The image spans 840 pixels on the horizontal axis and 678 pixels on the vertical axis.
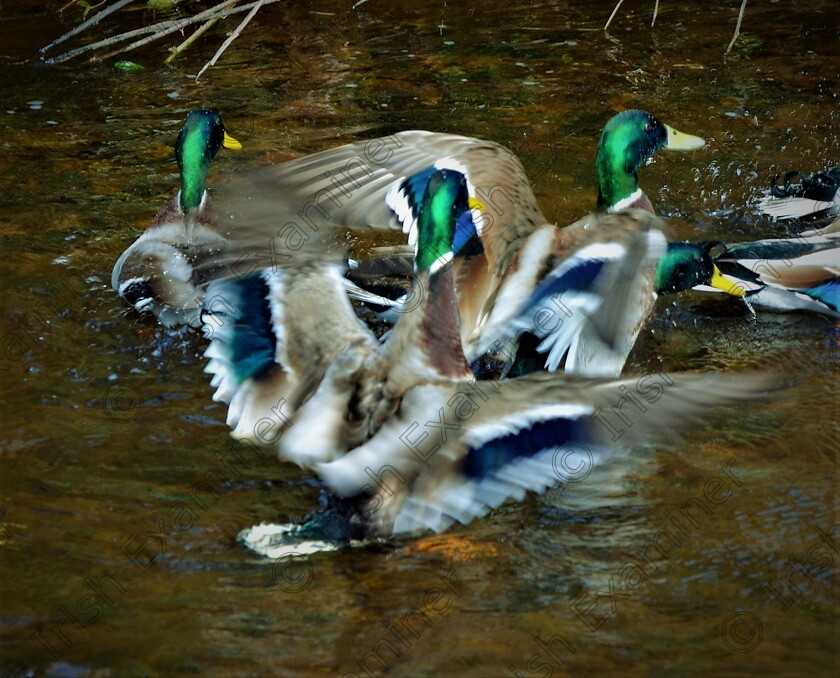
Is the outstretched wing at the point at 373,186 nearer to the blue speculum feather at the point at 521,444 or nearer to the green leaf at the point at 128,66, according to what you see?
the blue speculum feather at the point at 521,444

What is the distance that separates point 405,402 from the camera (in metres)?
3.39

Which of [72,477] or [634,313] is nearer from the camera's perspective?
[72,477]

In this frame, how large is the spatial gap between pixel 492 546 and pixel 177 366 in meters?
1.70

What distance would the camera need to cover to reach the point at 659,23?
27.7 feet

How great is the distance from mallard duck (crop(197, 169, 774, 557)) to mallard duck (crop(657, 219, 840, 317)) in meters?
1.25

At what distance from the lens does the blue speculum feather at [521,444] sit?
3180 millimetres

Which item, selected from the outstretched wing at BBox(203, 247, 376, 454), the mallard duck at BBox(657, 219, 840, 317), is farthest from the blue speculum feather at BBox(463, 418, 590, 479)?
the mallard duck at BBox(657, 219, 840, 317)

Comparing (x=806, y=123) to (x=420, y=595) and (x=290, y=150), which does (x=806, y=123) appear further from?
(x=420, y=595)

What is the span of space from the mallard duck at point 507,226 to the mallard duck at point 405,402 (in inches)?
17.2

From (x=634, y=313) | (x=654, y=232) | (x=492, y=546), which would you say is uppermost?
(x=654, y=232)

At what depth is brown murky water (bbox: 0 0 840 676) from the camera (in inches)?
117

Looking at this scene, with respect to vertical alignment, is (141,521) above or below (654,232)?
below

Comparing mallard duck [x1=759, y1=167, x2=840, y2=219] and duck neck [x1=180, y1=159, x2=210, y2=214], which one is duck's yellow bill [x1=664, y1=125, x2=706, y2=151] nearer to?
mallard duck [x1=759, y1=167, x2=840, y2=219]

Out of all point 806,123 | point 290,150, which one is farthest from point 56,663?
point 806,123
